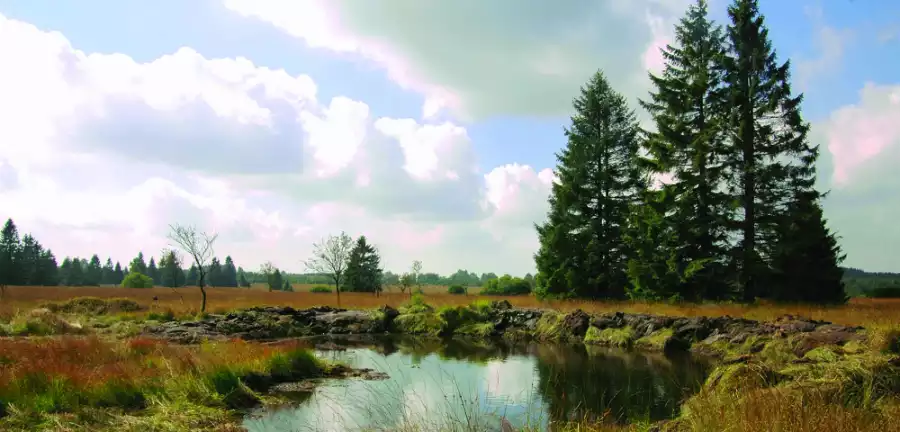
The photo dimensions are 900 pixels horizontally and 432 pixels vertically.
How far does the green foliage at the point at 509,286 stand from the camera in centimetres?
6547

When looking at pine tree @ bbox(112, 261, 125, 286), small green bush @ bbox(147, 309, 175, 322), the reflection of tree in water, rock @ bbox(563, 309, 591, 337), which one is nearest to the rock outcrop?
rock @ bbox(563, 309, 591, 337)

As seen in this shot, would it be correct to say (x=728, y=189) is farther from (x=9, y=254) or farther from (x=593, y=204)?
(x=9, y=254)

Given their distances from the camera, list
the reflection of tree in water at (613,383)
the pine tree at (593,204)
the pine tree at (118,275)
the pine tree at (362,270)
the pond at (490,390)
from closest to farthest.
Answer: the pond at (490,390) < the reflection of tree in water at (613,383) < the pine tree at (593,204) < the pine tree at (362,270) < the pine tree at (118,275)

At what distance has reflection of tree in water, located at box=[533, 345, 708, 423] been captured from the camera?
1019 cm

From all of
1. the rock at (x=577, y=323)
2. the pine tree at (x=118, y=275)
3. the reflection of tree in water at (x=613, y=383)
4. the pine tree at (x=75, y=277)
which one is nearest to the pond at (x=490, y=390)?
the reflection of tree in water at (x=613, y=383)

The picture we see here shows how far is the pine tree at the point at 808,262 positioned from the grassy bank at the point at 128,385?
70.3ft

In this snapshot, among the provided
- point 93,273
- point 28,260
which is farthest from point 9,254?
point 93,273

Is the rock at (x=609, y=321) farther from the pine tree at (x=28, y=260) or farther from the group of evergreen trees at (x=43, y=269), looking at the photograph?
the pine tree at (x=28, y=260)

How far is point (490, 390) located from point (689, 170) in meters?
19.8

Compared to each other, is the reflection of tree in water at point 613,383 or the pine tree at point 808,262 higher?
the pine tree at point 808,262

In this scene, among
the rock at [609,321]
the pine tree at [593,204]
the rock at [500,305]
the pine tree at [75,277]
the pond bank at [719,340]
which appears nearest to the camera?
the pond bank at [719,340]

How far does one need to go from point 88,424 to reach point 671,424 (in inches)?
323

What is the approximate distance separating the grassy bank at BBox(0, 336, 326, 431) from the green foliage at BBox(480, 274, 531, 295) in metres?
50.8

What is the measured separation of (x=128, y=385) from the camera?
1019 centimetres
